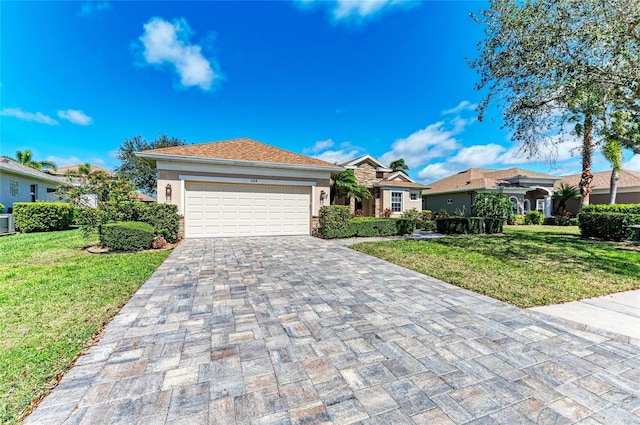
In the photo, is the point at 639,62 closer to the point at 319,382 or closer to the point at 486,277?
the point at 486,277

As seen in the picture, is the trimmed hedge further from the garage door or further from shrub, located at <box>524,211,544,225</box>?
shrub, located at <box>524,211,544,225</box>

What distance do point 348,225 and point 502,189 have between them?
1574cm

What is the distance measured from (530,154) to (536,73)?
286 cm

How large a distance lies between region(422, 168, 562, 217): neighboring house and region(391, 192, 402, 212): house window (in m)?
4.64

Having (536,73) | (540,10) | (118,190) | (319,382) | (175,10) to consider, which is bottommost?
(319,382)

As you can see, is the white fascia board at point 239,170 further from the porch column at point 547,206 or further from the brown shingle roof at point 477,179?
the porch column at point 547,206

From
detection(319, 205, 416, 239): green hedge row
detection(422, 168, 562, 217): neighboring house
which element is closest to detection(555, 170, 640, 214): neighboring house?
detection(422, 168, 562, 217): neighboring house

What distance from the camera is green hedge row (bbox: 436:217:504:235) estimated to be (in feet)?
43.1

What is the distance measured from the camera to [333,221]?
11.0 meters

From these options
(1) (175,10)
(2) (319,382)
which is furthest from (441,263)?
(1) (175,10)

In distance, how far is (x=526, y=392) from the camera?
1934 millimetres

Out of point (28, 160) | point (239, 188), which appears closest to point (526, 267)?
point (239, 188)

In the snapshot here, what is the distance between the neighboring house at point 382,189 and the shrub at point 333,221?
807cm

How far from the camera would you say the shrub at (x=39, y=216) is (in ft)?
40.1
